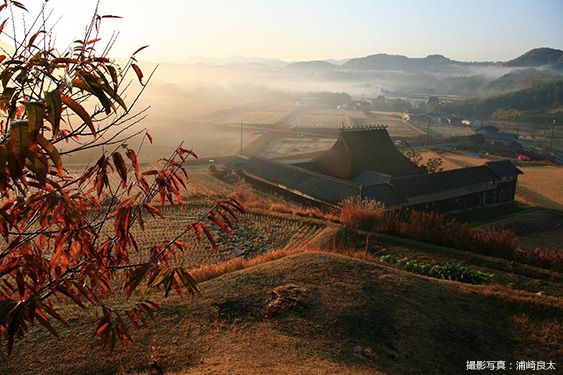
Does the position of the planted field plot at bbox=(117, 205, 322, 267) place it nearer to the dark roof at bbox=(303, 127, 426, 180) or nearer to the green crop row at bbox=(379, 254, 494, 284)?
the green crop row at bbox=(379, 254, 494, 284)

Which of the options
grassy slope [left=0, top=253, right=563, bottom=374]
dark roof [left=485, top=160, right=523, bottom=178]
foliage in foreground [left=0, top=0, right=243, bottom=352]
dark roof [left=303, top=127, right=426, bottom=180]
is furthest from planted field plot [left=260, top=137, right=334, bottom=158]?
foliage in foreground [left=0, top=0, right=243, bottom=352]

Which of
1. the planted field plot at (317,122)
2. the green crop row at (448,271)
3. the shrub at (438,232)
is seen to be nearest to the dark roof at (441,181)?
the shrub at (438,232)

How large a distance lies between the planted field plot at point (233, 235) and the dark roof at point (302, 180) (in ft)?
13.7

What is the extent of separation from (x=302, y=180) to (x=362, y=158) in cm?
464

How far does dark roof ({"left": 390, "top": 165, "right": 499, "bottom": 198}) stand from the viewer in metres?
22.8

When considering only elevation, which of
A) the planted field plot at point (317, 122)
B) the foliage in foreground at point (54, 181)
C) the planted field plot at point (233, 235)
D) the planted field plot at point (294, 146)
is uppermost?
the foliage in foreground at point (54, 181)

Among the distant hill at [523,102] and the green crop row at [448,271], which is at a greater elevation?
the distant hill at [523,102]

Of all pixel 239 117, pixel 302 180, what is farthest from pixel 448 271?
pixel 239 117

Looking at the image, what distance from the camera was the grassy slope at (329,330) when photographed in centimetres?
660

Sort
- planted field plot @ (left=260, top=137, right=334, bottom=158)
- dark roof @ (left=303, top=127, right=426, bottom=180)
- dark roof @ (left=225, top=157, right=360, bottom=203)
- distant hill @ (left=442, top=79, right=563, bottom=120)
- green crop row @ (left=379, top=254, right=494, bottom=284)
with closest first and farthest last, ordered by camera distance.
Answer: green crop row @ (left=379, top=254, right=494, bottom=284)
dark roof @ (left=225, top=157, right=360, bottom=203)
dark roof @ (left=303, top=127, right=426, bottom=180)
planted field plot @ (left=260, top=137, right=334, bottom=158)
distant hill @ (left=442, top=79, right=563, bottom=120)

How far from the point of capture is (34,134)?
6.86ft

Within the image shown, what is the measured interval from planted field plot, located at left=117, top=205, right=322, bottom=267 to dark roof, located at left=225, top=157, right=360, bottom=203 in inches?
165

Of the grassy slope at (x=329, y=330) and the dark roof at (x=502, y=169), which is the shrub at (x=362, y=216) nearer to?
the grassy slope at (x=329, y=330)

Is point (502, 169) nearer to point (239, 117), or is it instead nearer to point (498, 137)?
point (498, 137)
